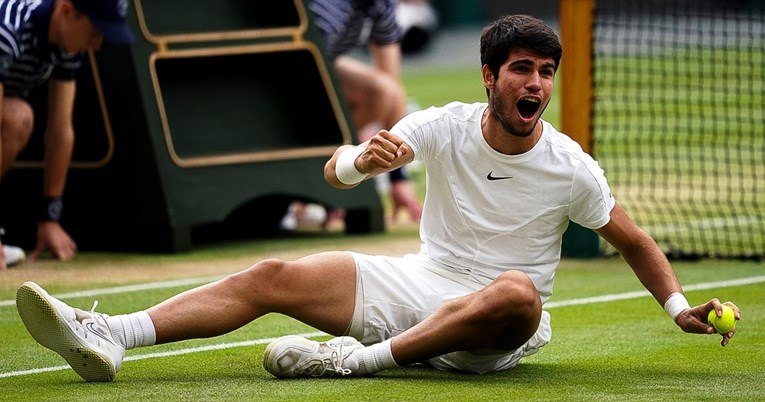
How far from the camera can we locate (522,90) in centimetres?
512

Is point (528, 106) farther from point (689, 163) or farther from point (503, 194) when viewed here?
point (689, 163)

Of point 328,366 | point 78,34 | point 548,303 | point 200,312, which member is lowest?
point 548,303

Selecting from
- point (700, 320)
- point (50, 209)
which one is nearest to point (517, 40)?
point (700, 320)

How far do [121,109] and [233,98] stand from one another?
1127 mm

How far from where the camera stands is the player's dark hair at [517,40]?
5152mm

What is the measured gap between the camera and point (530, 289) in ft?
16.2

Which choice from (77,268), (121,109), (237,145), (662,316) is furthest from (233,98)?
(662,316)

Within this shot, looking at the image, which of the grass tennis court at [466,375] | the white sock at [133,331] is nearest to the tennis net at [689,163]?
the grass tennis court at [466,375]

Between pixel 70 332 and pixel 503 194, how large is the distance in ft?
5.33

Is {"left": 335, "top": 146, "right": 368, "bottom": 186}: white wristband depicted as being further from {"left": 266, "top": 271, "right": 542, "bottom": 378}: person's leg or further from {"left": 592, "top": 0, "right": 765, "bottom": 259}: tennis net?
{"left": 592, "top": 0, "right": 765, "bottom": 259}: tennis net

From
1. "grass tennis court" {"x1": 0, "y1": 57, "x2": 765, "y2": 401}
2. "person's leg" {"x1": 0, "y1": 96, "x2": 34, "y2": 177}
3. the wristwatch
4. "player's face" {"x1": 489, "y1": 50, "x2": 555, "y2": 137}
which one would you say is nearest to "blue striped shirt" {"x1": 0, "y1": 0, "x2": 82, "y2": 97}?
"person's leg" {"x1": 0, "y1": 96, "x2": 34, "y2": 177}

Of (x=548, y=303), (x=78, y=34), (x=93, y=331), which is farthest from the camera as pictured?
(x=78, y=34)

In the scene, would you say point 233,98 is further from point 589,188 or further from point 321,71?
point 589,188

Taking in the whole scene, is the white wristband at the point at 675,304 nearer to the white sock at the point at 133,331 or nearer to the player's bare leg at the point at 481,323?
the player's bare leg at the point at 481,323
